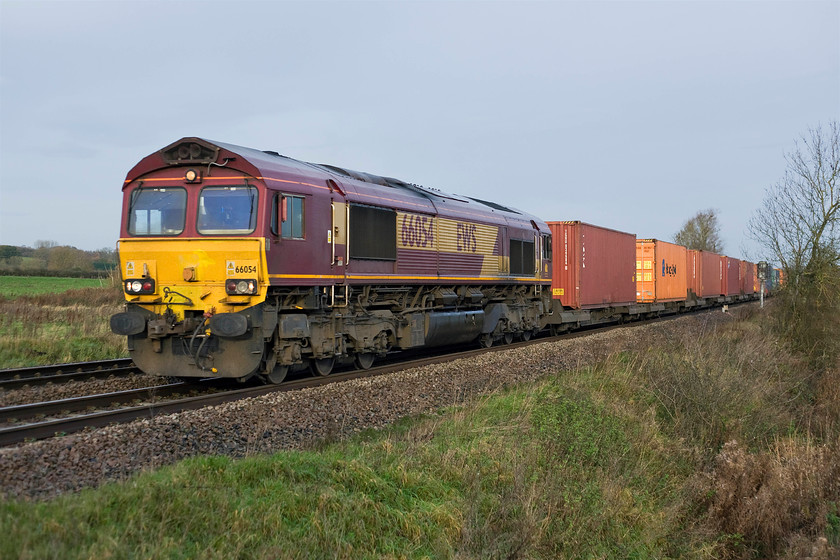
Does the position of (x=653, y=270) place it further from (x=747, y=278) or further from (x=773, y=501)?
(x=747, y=278)

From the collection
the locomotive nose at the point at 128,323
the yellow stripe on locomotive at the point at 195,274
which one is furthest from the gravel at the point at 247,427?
the locomotive nose at the point at 128,323

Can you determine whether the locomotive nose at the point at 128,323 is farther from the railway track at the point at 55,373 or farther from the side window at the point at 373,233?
the side window at the point at 373,233

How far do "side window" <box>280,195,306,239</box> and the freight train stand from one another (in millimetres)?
21

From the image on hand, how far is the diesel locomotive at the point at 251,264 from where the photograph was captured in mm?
10492

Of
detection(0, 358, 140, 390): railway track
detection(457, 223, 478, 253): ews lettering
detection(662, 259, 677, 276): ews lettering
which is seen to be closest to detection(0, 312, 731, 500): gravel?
detection(457, 223, 478, 253): ews lettering

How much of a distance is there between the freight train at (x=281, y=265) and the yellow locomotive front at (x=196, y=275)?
0.06 ft

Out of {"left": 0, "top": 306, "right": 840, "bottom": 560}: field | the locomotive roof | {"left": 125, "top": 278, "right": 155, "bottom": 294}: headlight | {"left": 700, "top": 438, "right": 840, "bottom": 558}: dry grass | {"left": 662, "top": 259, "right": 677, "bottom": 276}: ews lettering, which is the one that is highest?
the locomotive roof

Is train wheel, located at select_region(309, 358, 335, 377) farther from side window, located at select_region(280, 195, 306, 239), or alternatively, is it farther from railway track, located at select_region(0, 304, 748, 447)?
side window, located at select_region(280, 195, 306, 239)

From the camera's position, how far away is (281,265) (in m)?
10.8

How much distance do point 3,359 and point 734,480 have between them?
45.5 feet

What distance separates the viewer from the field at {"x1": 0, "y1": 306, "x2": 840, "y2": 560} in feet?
15.7

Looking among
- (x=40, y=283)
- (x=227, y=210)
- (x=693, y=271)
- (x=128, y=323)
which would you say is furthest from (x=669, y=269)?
(x=40, y=283)

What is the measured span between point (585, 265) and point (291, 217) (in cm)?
1407

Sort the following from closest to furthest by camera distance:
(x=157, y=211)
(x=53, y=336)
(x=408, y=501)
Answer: (x=408, y=501) → (x=157, y=211) → (x=53, y=336)
